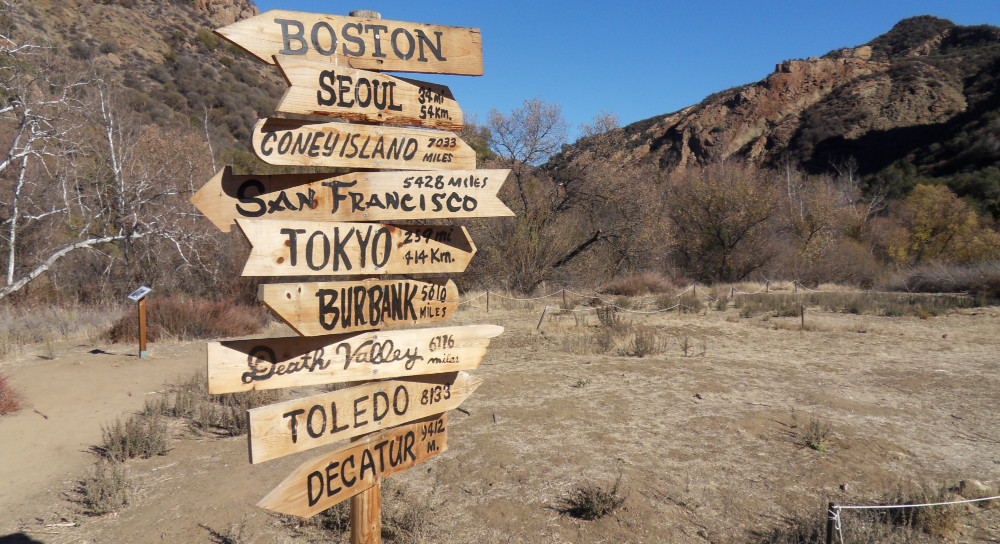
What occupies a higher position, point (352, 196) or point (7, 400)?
point (352, 196)

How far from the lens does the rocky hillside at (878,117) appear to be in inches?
1786

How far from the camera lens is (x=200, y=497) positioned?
4352mm

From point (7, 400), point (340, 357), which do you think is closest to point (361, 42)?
point (340, 357)

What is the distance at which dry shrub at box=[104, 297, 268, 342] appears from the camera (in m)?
10.8

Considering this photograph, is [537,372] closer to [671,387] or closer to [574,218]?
[671,387]

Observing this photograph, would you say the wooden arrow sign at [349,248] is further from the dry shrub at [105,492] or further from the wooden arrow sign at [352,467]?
the dry shrub at [105,492]

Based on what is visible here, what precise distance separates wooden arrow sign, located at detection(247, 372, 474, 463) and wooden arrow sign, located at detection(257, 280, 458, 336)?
27 centimetres

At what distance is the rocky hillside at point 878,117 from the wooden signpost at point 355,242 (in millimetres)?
44151

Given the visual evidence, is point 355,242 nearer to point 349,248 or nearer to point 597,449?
point 349,248

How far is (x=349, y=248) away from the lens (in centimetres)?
222

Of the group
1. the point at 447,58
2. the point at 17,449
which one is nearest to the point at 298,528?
the point at 447,58

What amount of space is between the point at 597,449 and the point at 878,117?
62.8 m

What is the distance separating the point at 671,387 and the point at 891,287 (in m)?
20.9

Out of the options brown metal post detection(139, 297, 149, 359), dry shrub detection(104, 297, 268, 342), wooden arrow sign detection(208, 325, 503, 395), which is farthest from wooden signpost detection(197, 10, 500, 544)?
dry shrub detection(104, 297, 268, 342)
